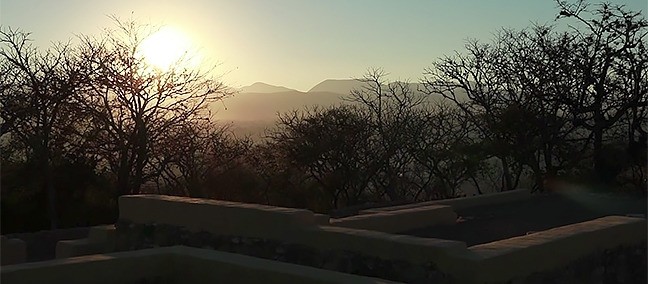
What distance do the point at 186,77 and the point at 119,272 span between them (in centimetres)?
1432

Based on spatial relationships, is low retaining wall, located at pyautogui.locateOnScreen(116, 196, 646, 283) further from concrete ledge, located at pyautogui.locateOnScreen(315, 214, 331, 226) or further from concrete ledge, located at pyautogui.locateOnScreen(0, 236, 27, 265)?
concrete ledge, located at pyautogui.locateOnScreen(0, 236, 27, 265)

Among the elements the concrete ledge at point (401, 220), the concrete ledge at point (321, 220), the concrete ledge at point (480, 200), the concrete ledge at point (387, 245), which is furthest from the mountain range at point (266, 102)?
the concrete ledge at point (387, 245)

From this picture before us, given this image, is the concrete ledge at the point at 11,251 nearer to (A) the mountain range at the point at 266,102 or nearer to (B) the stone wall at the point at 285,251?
(B) the stone wall at the point at 285,251

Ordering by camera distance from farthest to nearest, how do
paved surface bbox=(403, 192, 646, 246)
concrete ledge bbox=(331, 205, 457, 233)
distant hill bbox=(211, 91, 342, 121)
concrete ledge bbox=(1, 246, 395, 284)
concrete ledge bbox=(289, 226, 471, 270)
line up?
distant hill bbox=(211, 91, 342, 121)
paved surface bbox=(403, 192, 646, 246)
concrete ledge bbox=(331, 205, 457, 233)
concrete ledge bbox=(289, 226, 471, 270)
concrete ledge bbox=(1, 246, 395, 284)

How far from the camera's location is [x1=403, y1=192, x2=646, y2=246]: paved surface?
938cm

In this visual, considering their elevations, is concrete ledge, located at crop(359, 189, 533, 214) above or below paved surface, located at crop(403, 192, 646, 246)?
above

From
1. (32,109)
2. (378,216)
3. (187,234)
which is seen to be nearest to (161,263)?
(187,234)

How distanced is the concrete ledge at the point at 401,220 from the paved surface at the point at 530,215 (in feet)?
0.41

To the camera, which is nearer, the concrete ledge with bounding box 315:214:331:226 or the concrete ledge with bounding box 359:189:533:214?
the concrete ledge with bounding box 315:214:331:226

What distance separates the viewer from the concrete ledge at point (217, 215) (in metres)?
7.28

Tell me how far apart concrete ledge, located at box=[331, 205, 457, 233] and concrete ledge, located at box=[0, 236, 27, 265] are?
173 inches

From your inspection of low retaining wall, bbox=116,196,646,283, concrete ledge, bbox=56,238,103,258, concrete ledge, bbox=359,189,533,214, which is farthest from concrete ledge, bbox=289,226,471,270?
Answer: concrete ledge, bbox=359,189,533,214

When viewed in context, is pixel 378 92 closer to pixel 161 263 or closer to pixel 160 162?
pixel 160 162

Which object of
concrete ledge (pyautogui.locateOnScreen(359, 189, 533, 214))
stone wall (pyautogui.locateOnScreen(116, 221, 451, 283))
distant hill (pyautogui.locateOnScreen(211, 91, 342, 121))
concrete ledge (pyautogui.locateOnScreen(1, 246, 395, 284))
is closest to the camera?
concrete ledge (pyautogui.locateOnScreen(1, 246, 395, 284))
